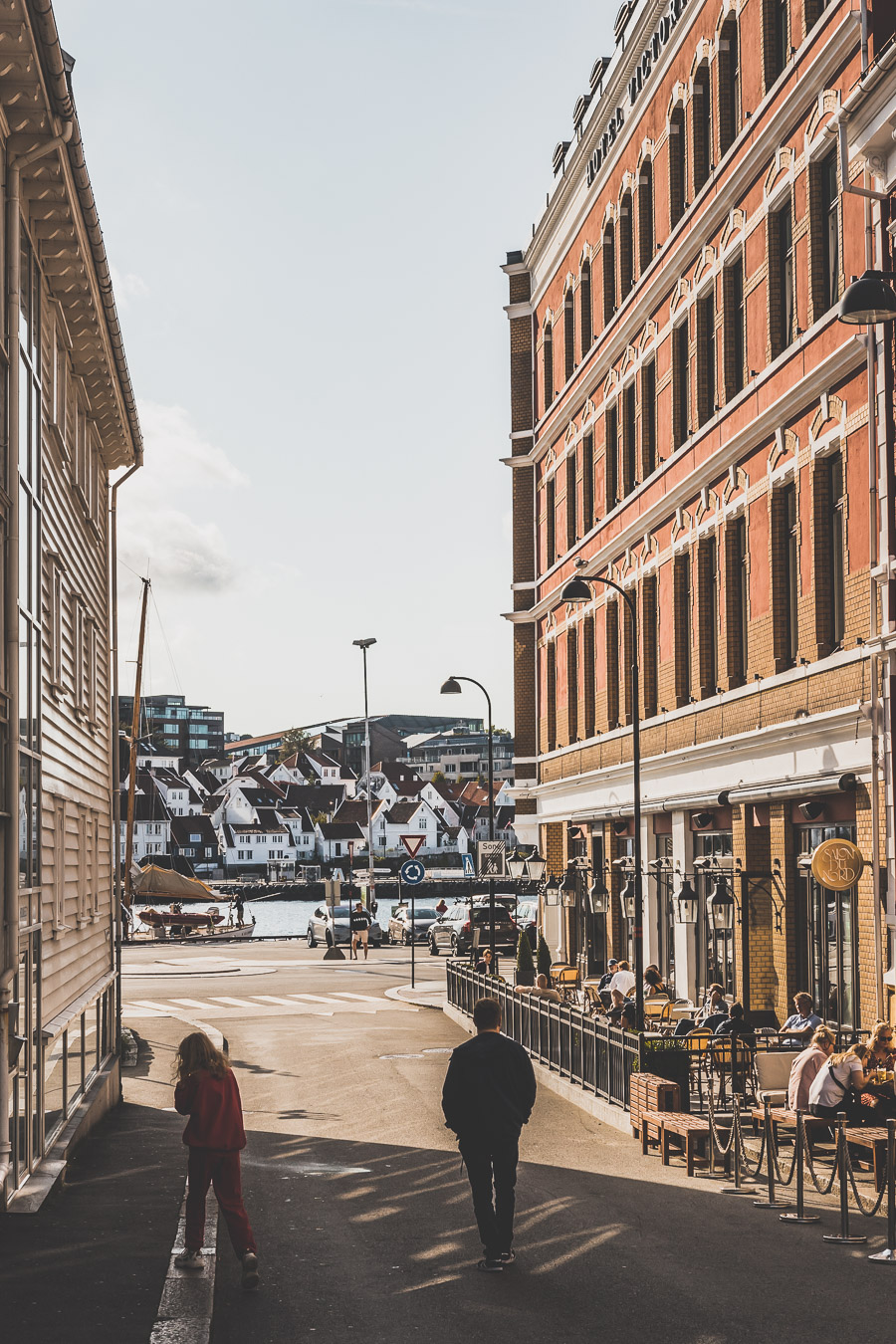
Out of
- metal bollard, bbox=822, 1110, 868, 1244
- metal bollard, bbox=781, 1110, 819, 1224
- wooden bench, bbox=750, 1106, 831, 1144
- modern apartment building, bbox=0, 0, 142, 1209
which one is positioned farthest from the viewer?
wooden bench, bbox=750, 1106, 831, 1144

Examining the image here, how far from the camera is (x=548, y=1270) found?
10.6 meters

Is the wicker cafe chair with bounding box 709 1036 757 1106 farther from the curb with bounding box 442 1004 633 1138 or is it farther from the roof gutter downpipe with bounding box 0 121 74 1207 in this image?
the roof gutter downpipe with bounding box 0 121 74 1207

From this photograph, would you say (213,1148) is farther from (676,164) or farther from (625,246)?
(625,246)

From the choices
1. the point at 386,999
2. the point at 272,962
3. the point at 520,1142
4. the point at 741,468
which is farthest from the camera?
the point at 272,962

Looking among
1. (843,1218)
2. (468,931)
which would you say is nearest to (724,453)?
(843,1218)

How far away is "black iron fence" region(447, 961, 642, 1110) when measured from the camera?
1816 centimetres

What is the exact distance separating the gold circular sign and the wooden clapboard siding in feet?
28.9

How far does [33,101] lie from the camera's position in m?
13.1

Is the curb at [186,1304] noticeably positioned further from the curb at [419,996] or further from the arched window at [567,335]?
the arched window at [567,335]

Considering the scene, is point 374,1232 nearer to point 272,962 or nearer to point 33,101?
point 33,101

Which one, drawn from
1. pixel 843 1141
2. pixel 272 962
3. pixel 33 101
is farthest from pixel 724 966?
pixel 272 962

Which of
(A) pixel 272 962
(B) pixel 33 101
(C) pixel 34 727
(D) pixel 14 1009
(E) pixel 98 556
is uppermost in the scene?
(B) pixel 33 101

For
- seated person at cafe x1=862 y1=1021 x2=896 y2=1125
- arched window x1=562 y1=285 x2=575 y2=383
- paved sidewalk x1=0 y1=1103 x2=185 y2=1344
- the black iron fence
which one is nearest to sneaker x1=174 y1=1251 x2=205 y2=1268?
paved sidewalk x1=0 y1=1103 x2=185 y2=1344

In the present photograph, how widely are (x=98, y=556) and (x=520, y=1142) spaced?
11916mm
